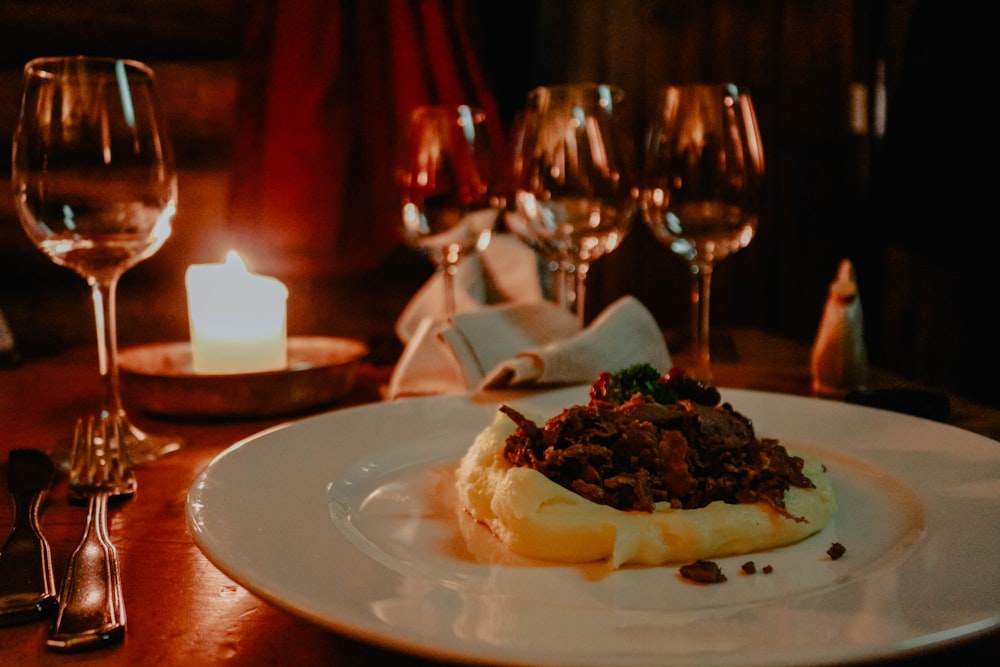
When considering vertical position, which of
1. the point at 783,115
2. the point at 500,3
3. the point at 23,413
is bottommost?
the point at 23,413

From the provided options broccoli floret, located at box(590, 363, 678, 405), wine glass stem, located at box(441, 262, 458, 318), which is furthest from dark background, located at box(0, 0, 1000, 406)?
broccoli floret, located at box(590, 363, 678, 405)

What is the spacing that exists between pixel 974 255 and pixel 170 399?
8.50 feet

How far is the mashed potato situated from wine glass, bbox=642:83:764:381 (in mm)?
534

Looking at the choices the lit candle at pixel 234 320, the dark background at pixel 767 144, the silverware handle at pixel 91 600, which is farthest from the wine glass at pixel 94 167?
the dark background at pixel 767 144

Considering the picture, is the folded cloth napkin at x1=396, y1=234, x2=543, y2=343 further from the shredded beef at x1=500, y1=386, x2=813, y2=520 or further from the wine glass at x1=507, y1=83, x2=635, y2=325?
the shredded beef at x1=500, y1=386, x2=813, y2=520

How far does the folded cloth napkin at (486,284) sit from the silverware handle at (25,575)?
3.55 ft

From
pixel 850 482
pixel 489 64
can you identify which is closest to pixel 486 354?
pixel 850 482

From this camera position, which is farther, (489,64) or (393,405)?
(489,64)

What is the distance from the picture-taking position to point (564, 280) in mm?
1754

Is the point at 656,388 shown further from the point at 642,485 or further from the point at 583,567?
the point at 583,567

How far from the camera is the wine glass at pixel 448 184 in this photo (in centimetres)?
143

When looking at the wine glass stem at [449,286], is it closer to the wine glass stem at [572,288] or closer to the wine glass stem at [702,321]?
the wine glass stem at [572,288]

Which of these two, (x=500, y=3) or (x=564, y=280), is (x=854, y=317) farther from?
(x=500, y=3)

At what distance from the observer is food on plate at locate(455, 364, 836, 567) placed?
0.73 m
